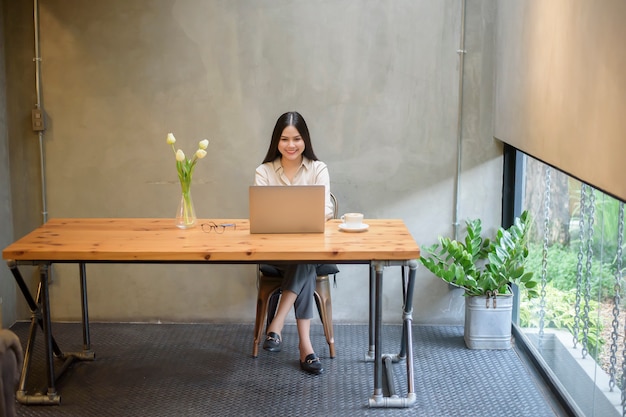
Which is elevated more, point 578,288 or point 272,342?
point 578,288

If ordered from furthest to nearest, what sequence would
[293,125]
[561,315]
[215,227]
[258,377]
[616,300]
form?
1. [293,125]
2. [258,377]
3. [215,227]
4. [561,315]
5. [616,300]

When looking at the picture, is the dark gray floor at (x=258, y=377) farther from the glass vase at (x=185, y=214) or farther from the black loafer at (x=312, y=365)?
the glass vase at (x=185, y=214)

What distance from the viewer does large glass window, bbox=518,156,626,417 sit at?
3.51m

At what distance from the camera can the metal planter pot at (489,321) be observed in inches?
192

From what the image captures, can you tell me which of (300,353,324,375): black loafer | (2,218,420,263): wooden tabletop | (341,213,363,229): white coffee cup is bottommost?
(300,353,324,375): black loafer

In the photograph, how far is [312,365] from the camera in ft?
15.0

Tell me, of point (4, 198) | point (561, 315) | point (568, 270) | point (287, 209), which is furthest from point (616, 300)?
point (4, 198)

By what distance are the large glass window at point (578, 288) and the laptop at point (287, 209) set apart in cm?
123

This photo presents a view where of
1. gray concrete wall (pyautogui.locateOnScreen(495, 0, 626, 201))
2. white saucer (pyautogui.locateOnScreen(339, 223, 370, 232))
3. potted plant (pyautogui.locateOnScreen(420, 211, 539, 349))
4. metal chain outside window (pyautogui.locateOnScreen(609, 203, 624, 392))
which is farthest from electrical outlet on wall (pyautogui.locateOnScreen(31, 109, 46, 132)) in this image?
metal chain outside window (pyautogui.locateOnScreen(609, 203, 624, 392))

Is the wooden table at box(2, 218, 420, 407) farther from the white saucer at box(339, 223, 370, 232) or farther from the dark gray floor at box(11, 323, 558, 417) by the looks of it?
the dark gray floor at box(11, 323, 558, 417)

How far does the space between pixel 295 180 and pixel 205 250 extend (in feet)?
3.57

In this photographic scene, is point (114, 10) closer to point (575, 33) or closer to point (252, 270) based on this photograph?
point (252, 270)

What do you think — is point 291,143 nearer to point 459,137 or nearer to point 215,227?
point 215,227


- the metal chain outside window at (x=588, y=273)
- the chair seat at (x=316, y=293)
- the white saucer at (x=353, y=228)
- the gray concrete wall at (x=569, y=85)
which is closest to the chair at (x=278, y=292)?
the chair seat at (x=316, y=293)
